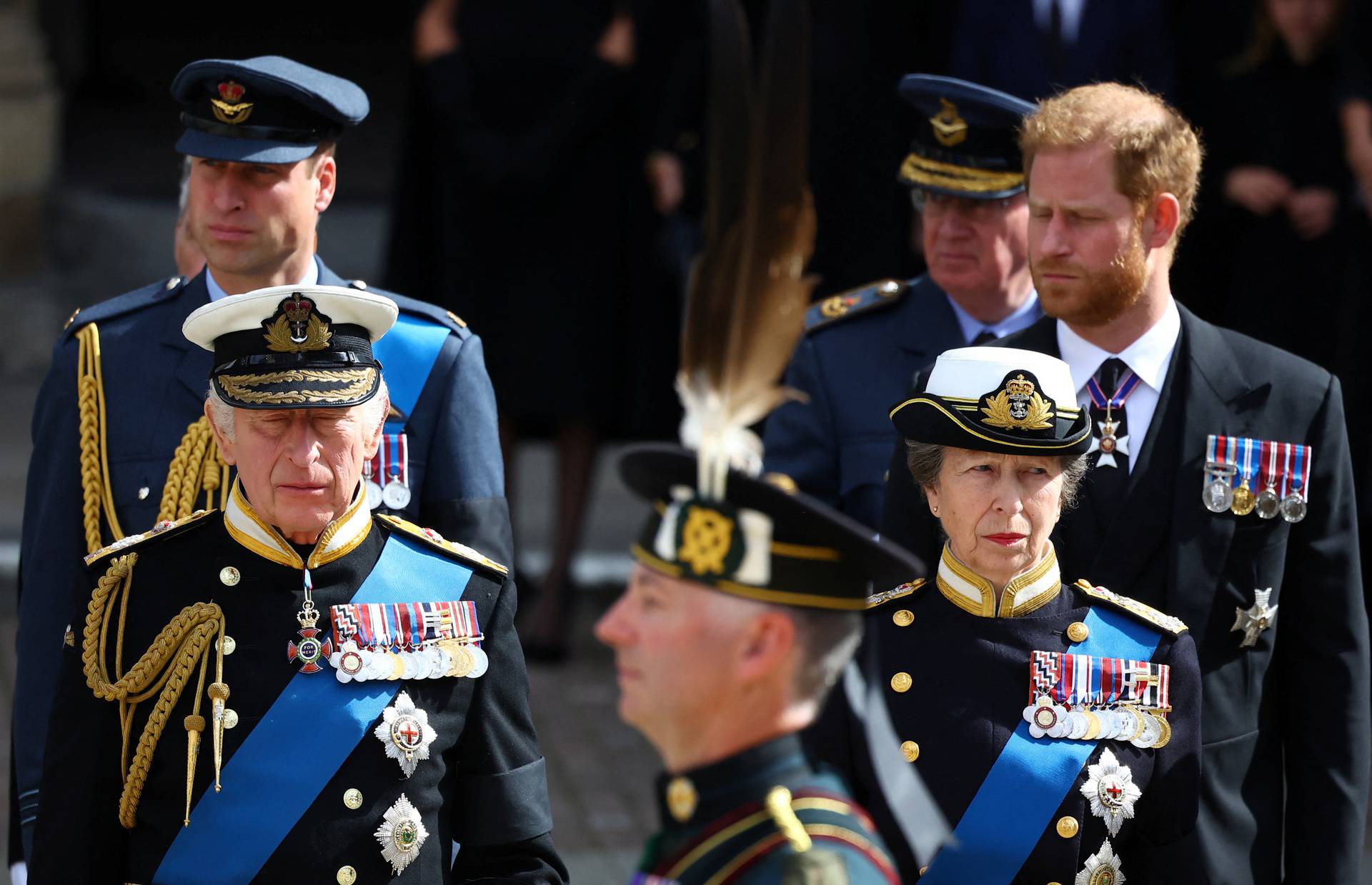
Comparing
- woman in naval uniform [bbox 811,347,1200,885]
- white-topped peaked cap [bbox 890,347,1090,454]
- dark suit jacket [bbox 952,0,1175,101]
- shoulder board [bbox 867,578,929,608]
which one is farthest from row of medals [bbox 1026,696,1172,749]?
dark suit jacket [bbox 952,0,1175,101]

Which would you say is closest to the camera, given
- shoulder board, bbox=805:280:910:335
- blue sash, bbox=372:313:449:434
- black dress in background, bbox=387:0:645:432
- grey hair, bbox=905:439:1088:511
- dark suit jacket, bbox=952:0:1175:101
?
grey hair, bbox=905:439:1088:511

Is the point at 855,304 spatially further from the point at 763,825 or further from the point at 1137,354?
the point at 763,825

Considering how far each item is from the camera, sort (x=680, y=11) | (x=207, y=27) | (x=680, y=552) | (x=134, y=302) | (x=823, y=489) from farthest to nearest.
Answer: (x=207, y=27) < (x=680, y=11) < (x=823, y=489) < (x=134, y=302) < (x=680, y=552)

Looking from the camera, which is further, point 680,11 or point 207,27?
point 207,27

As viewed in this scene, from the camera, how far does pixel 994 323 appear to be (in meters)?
4.46

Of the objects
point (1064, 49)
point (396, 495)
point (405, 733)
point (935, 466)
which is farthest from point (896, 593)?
point (1064, 49)

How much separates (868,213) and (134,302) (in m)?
3.22

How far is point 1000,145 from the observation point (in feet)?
14.5

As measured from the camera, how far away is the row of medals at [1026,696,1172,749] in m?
3.33

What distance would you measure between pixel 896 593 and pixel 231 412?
3.47ft

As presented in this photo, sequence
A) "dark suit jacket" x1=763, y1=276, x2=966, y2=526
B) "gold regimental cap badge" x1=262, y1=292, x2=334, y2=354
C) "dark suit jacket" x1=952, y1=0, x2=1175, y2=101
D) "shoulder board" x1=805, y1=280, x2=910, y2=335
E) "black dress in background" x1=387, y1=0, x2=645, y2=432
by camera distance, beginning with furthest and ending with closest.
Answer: "black dress in background" x1=387, y1=0, x2=645, y2=432, "dark suit jacket" x1=952, y1=0, x2=1175, y2=101, "shoulder board" x1=805, y1=280, x2=910, y2=335, "dark suit jacket" x1=763, y1=276, x2=966, y2=526, "gold regimental cap badge" x1=262, y1=292, x2=334, y2=354

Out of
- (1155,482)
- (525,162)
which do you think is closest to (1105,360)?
(1155,482)

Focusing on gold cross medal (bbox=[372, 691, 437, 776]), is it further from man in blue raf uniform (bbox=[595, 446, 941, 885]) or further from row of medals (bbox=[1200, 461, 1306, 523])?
row of medals (bbox=[1200, 461, 1306, 523])

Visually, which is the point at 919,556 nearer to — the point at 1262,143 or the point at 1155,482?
the point at 1155,482
